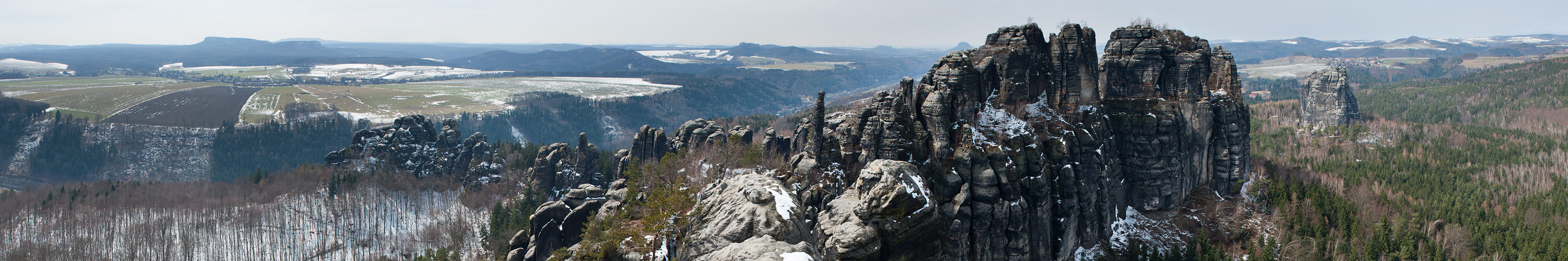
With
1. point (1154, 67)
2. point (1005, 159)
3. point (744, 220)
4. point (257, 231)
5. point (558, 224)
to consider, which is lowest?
point (257, 231)

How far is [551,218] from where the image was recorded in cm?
6228

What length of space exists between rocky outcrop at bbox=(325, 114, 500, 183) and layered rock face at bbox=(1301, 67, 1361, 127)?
15042cm

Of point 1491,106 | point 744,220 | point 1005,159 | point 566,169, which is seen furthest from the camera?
point 1491,106

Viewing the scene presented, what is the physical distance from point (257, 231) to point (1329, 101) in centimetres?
17960

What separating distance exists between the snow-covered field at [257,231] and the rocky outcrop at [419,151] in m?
11.5

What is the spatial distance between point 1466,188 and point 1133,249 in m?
68.5

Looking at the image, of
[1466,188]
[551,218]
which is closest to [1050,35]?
[551,218]

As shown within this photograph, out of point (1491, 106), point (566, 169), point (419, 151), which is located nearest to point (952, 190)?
point (566, 169)

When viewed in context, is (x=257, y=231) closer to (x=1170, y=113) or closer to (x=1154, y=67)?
(x=1154, y=67)

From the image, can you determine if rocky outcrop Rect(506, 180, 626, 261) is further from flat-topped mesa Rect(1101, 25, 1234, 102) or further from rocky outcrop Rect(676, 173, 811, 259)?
flat-topped mesa Rect(1101, 25, 1234, 102)

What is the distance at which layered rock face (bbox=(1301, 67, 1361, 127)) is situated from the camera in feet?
435

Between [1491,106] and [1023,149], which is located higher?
[1023,149]

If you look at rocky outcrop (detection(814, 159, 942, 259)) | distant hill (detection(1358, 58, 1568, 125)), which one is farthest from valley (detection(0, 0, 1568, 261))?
distant hill (detection(1358, 58, 1568, 125))

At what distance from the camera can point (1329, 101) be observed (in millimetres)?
133750
